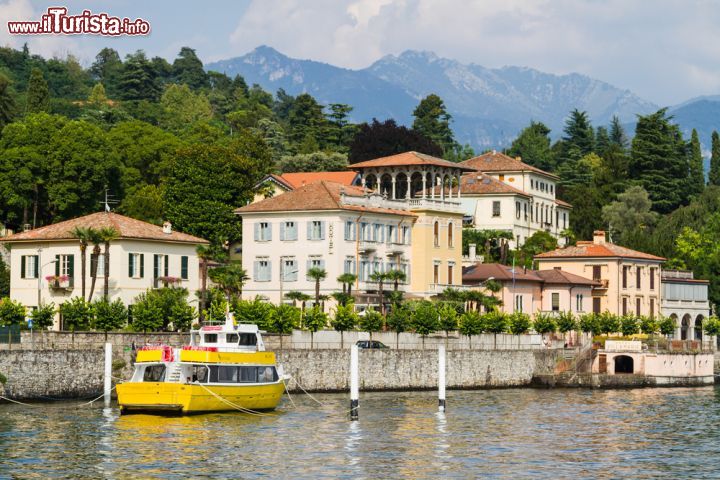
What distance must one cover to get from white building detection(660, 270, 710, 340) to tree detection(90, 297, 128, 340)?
5873cm

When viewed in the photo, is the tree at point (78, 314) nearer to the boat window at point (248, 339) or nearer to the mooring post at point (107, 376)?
the mooring post at point (107, 376)

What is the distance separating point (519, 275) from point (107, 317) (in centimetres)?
4183

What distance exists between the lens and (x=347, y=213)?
320ft

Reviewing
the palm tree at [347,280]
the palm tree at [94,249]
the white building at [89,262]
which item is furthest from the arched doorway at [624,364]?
the palm tree at [94,249]

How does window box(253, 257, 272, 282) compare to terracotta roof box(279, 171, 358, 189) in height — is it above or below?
below

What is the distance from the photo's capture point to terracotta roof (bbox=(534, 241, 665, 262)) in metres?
115

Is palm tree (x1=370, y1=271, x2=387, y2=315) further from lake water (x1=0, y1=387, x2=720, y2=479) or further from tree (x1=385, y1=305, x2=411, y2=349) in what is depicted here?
lake water (x1=0, y1=387, x2=720, y2=479)

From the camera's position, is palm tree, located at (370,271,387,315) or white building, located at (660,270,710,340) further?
white building, located at (660,270,710,340)

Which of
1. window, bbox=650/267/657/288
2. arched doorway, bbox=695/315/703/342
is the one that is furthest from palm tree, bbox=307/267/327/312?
arched doorway, bbox=695/315/703/342

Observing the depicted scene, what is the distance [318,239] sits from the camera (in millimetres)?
98000

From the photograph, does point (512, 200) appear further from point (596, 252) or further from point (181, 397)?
point (181, 397)

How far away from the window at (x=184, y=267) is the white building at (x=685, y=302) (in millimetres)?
45589

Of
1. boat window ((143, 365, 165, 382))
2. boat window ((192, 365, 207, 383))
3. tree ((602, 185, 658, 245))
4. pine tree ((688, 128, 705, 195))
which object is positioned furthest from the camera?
pine tree ((688, 128, 705, 195))

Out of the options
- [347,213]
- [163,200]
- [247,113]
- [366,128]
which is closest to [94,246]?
[347,213]
